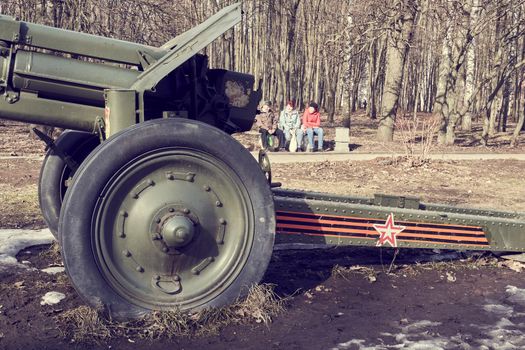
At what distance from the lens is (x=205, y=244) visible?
13.1ft

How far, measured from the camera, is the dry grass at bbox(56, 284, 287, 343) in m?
3.65

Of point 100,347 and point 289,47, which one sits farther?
point 289,47

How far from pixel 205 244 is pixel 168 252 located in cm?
25

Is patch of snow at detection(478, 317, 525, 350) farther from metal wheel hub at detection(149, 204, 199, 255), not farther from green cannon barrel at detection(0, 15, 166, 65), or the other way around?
green cannon barrel at detection(0, 15, 166, 65)

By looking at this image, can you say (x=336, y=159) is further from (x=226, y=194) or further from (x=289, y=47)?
(x=289, y=47)

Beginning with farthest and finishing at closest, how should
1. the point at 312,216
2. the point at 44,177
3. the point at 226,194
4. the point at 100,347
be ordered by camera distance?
the point at 44,177 < the point at 312,216 < the point at 226,194 < the point at 100,347

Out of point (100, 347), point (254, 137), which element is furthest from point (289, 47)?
point (100, 347)

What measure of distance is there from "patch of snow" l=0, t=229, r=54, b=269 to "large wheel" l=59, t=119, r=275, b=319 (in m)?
1.81

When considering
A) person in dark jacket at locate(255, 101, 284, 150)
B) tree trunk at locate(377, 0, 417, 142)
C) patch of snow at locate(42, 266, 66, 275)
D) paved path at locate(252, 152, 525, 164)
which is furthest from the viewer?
tree trunk at locate(377, 0, 417, 142)

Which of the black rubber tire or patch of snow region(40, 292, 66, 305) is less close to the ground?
the black rubber tire

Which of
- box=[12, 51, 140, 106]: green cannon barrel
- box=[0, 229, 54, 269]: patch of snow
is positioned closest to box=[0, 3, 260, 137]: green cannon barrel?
box=[12, 51, 140, 106]: green cannon barrel

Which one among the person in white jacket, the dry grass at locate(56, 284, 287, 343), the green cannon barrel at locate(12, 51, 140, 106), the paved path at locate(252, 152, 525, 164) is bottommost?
the paved path at locate(252, 152, 525, 164)

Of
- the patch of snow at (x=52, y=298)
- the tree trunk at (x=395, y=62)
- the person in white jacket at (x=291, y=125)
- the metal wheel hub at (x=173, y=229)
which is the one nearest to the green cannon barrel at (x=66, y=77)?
the metal wheel hub at (x=173, y=229)

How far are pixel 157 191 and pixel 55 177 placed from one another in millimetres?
1824
